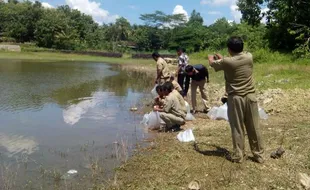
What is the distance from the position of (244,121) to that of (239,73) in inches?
32.7

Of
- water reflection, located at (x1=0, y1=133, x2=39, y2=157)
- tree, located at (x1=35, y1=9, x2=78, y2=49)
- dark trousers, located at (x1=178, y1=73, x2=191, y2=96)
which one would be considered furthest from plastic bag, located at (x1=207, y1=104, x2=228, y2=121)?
tree, located at (x1=35, y1=9, x2=78, y2=49)

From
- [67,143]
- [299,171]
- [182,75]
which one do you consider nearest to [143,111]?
[182,75]

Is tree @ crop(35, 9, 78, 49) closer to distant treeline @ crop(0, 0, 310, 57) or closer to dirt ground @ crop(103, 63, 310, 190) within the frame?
distant treeline @ crop(0, 0, 310, 57)

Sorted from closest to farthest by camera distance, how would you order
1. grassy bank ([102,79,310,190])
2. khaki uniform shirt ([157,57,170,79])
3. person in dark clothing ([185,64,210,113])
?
grassy bank ([102,79,310,190]) < person in dark clothing ([185,64,210,113]) < khaki uniform shirt ([157,57,170,79])

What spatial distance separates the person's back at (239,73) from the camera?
5.77 m

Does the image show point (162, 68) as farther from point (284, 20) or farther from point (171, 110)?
point (284, 20)

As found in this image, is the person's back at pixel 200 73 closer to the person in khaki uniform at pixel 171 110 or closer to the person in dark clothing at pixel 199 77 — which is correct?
the person in dark clothing at pixel 199 77

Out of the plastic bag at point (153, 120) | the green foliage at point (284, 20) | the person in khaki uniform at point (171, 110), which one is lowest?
the plastic bag at point (153, 120)

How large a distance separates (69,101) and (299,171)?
400 inches

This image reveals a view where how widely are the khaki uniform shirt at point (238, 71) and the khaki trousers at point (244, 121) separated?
0.38 ft

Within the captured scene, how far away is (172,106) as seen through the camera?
28.4ft

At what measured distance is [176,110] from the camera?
873cm

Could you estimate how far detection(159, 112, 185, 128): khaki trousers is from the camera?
866cm

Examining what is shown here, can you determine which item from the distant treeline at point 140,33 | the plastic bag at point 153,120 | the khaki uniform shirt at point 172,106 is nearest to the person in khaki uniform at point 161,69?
the plastic bag at point 153,120
